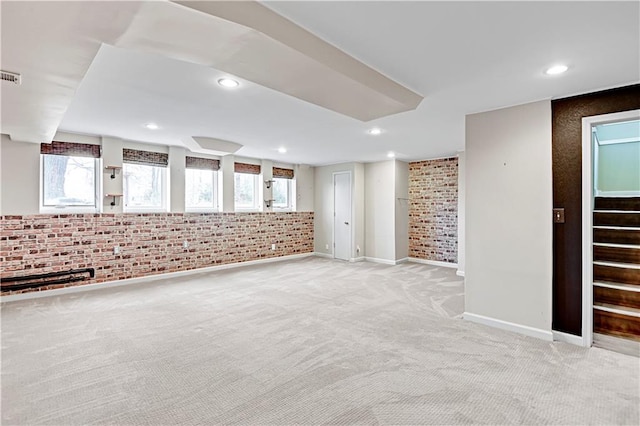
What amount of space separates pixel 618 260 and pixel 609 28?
109 inches

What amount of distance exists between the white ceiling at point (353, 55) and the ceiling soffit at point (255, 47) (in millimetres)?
40

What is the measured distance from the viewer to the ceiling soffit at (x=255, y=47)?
1533 mm

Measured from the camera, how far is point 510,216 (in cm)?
332

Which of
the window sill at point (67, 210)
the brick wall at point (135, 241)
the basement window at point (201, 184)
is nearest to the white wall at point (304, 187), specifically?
the brick wall at point (135, 241)

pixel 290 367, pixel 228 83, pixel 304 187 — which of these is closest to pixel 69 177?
pixel 228 83

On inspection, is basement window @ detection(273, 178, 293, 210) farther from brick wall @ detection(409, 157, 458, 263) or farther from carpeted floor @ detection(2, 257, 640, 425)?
carpeted floor @ detection(2, 257, 640, 425)

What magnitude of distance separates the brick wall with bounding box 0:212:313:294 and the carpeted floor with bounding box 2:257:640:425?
2.51 ft

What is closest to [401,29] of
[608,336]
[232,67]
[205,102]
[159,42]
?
[232,67]

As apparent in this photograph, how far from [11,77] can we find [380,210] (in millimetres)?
6360

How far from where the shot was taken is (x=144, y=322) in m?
3.49

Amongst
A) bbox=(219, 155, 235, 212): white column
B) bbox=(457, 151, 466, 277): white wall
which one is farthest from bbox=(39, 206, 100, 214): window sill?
bbox=(457, 151, 466, 277): white wall

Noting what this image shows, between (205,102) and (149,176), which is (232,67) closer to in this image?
(205,102)

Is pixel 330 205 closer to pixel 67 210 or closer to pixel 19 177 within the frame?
pixel 67 210

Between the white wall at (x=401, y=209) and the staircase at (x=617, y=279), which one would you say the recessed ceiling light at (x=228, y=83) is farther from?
the white wall at (x=401, y=209)
